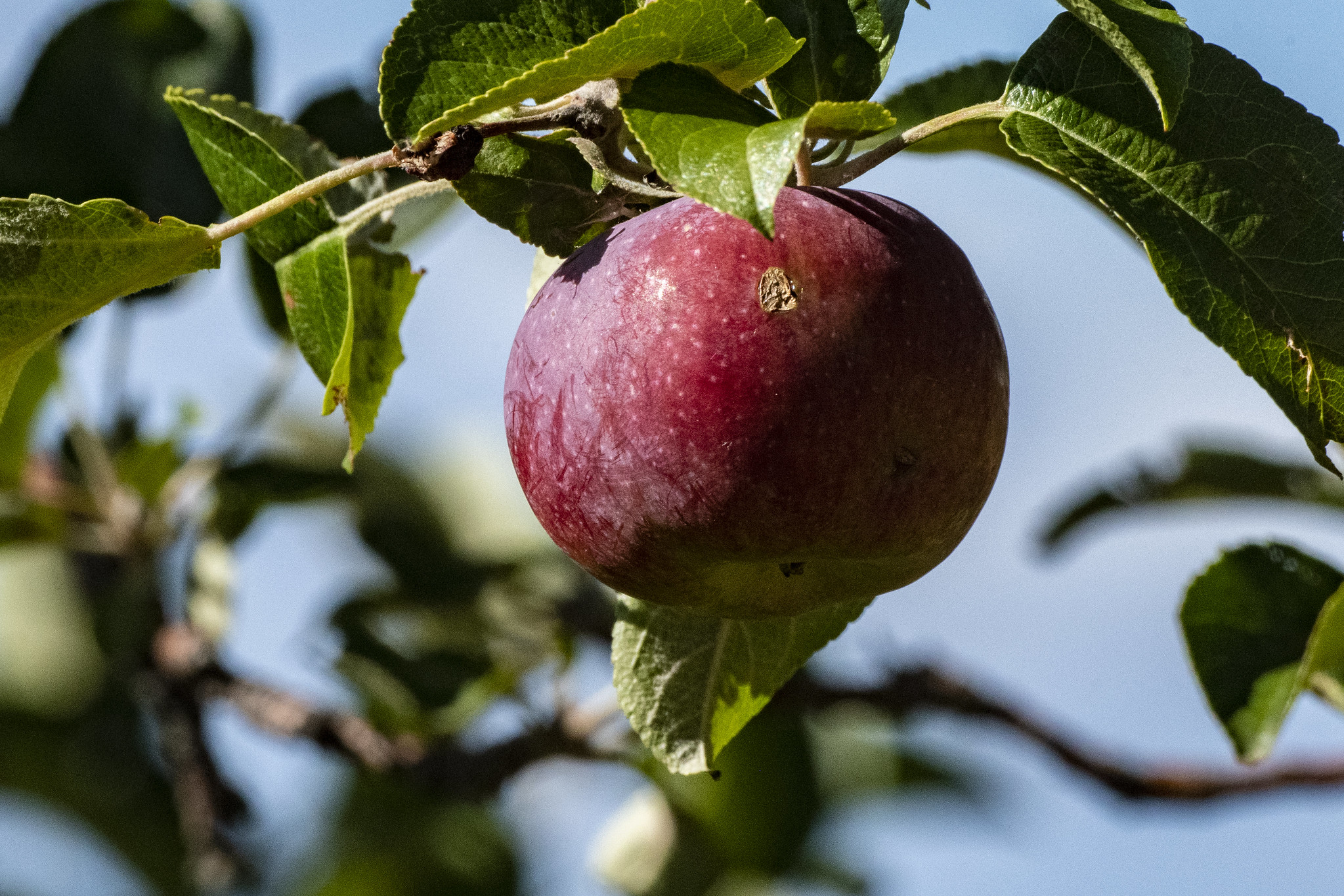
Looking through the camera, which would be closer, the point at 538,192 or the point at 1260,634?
the point at 538,192

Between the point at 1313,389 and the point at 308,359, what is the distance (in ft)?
2.12

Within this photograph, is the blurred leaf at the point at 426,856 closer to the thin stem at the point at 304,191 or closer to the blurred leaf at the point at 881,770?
the blurred leaf at the point at 881,770

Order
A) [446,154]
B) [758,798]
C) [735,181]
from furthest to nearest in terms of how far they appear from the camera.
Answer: [758,798] < [446,154] < [735,181]

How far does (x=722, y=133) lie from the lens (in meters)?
0.63

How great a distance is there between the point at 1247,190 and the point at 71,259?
69 cm

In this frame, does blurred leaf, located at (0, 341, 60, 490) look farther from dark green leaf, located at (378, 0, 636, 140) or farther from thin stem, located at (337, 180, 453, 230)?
dark green leaf, located at (378, 0, 636, 140)

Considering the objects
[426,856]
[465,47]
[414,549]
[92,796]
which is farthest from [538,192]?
[92,796]

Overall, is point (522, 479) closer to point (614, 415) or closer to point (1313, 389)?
point (614, 415)

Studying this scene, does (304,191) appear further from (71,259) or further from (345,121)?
(345,121)

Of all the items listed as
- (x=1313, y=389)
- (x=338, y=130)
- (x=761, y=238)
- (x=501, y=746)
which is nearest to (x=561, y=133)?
(x=761, y=238)

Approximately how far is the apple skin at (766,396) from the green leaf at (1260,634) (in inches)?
17.2

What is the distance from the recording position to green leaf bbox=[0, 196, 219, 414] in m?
0.77

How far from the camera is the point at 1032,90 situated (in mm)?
736

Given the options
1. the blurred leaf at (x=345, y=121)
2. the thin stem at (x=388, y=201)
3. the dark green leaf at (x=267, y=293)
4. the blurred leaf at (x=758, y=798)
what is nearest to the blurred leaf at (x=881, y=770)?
the blurred leaf at (x=758, y=798)
